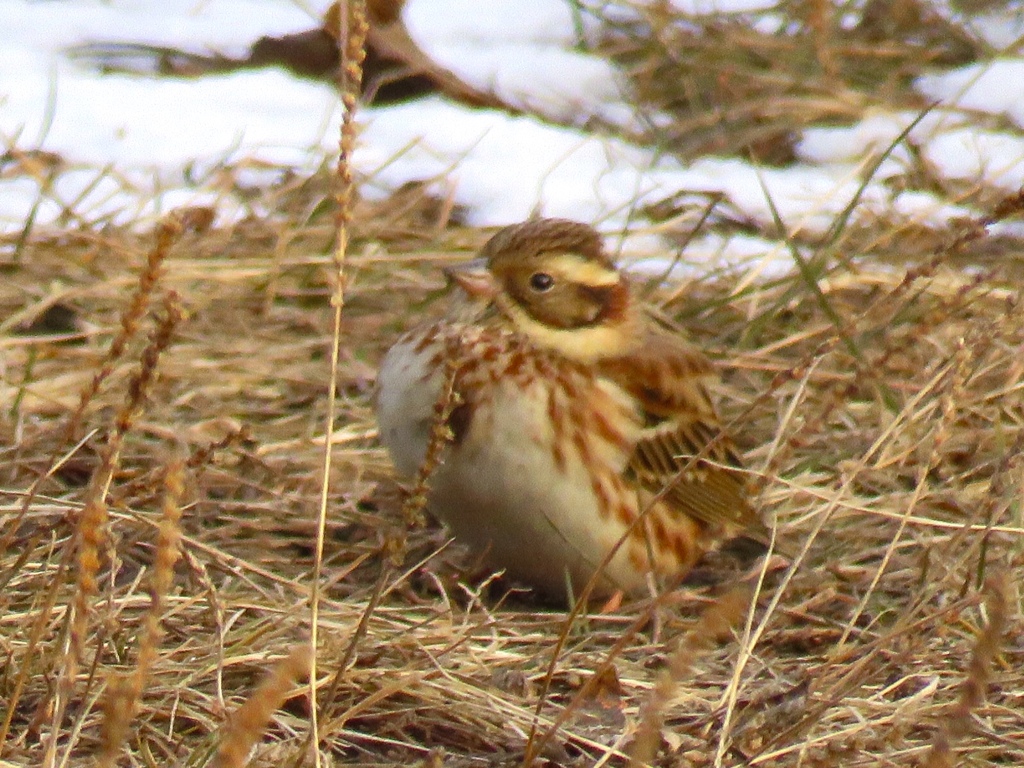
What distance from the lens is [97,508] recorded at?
2.16 meters

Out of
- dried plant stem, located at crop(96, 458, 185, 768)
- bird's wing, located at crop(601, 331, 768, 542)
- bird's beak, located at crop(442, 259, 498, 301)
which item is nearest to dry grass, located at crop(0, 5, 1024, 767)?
dried plant stem, located at crop(96, 458, 185, 768)

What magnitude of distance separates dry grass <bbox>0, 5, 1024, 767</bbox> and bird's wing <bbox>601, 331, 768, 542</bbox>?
0.12 m

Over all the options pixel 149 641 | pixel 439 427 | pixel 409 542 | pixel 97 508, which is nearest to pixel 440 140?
pixel 409 542

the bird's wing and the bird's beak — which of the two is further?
the bird's wing

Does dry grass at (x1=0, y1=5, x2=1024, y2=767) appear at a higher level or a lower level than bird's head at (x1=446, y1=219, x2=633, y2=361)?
lower

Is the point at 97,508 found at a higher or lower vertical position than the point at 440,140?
higher

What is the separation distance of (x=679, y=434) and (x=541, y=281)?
544mm

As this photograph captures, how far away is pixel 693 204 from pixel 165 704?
11.2 ft

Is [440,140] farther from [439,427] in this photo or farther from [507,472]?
[439,427]

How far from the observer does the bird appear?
3877mm

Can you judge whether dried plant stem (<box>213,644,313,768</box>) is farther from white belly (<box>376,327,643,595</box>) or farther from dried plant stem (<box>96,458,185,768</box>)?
white belly (<box>376,327,643,595</box>)

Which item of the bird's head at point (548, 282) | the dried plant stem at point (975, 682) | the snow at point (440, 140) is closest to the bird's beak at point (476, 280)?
the bird's head at point (548, 282)

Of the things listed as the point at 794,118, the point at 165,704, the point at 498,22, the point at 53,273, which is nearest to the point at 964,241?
the point at 165,704

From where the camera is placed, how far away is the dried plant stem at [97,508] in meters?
2.15
